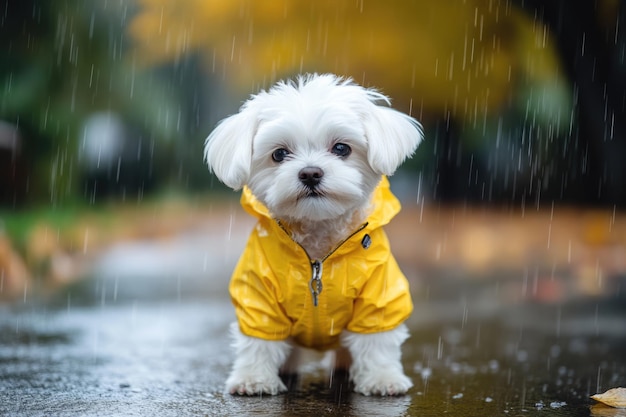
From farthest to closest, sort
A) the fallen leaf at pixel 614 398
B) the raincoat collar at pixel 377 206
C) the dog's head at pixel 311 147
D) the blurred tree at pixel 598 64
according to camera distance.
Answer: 1. the blurred tree at pixel 598 64
2. the raincoat collar at pixel 377 206
3. the dog's head at pixel 311 147
4. the fallen leaf at pixel 614 398

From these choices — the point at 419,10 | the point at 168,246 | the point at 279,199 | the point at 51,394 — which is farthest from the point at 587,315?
the point at 419,10

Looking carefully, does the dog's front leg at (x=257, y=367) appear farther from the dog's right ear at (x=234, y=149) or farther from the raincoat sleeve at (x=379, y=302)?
the dog's right ear at (x=234, y=149)

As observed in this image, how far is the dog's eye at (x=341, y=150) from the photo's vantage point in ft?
13.9

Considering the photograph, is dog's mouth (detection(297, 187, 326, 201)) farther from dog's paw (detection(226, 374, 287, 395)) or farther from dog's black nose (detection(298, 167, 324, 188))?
dog's paw (detection(226, 374, 287, 395))

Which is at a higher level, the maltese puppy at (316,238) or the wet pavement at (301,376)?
the maltese puppy at (316,238)

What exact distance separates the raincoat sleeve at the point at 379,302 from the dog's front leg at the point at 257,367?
1.37 feet

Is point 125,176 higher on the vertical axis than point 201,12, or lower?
lower

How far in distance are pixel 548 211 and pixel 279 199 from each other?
1509cm

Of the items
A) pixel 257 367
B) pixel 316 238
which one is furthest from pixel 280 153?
pixel 257 367

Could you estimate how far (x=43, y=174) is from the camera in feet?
54.5

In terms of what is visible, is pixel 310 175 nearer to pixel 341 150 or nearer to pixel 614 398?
pixel 341 150

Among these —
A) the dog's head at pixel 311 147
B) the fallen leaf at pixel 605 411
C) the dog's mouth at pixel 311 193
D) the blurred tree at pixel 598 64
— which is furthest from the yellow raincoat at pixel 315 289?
the blurred tree at pixel 598 64

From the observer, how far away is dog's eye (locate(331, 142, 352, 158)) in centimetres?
425

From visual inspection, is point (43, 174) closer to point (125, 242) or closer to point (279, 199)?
point (125, 242)
